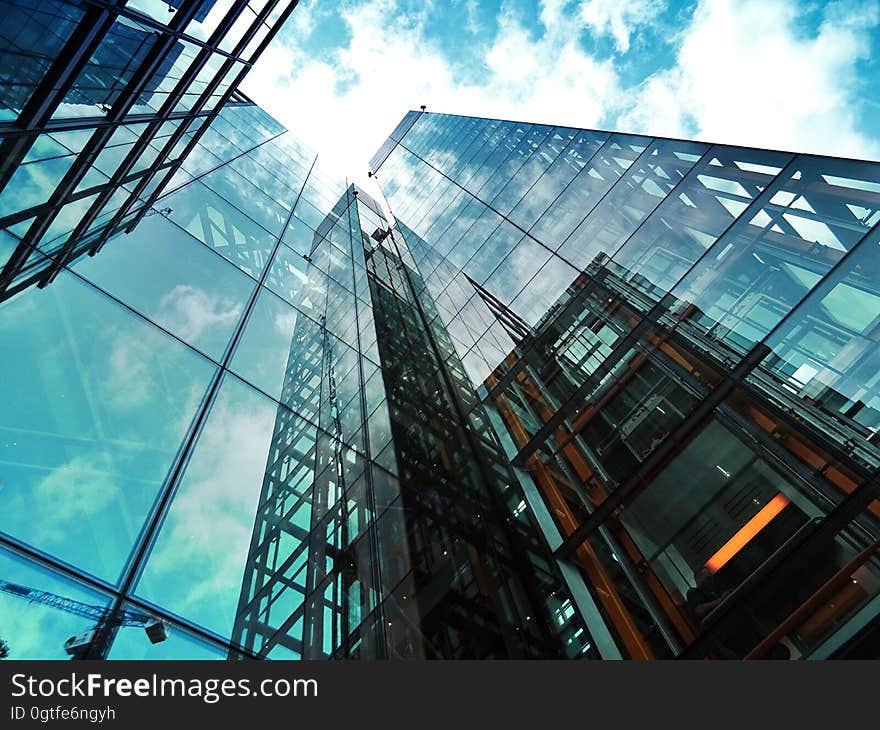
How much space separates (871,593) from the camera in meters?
4.46

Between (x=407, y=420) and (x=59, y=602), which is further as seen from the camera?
(x=407, y=420)

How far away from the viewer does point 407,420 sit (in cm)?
961

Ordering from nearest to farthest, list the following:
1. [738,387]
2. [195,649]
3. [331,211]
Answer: [195,649], [738,387], [331,211]

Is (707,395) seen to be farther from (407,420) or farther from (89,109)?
(89,109)

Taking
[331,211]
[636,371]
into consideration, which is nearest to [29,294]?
[636,371]

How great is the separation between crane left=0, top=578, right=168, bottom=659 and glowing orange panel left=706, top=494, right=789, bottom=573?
5695 mm

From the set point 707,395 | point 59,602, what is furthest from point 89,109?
point 707,395

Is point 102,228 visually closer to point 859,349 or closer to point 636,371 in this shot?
point 636,371

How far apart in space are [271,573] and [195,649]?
60.6 inches

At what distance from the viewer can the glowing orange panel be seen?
18.5 feet

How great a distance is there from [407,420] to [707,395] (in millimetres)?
5083

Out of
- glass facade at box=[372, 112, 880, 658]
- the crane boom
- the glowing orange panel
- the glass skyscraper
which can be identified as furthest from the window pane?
the glowing orange panel

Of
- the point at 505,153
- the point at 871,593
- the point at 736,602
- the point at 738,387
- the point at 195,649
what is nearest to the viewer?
the point at 195,649

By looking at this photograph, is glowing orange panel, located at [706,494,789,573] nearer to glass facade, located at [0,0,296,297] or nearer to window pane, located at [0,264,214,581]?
window pane, located at [0,264,214,581]
